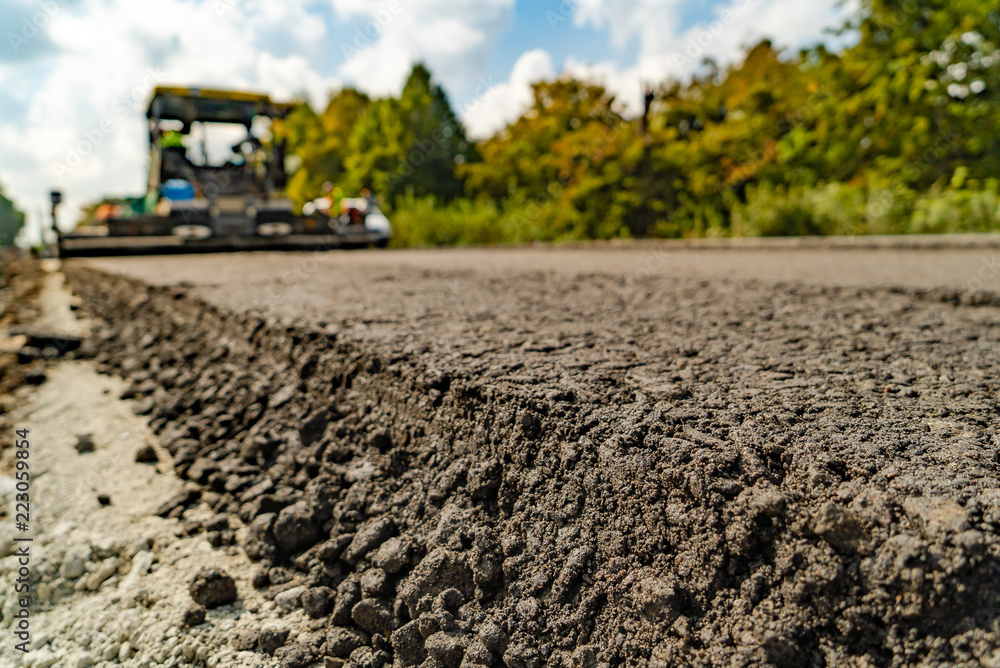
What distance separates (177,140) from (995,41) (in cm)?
1405

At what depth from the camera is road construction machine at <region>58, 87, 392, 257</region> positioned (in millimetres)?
8820

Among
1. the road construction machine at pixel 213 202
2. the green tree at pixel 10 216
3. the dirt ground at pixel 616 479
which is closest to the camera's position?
the dirt ground at pixel 616 479

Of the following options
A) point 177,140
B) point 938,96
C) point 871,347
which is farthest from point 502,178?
→ point 871,347

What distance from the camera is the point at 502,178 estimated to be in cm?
2016

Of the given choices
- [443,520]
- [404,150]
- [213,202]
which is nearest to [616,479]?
[443,520]

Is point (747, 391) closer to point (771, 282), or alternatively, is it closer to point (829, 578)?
point (829, 578)

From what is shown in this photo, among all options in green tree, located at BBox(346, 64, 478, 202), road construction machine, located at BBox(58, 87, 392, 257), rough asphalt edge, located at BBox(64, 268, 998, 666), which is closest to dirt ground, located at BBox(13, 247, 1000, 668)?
rough asphalt edge, located at BBox(64, 268, 998, 666)

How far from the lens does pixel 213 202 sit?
9953mm

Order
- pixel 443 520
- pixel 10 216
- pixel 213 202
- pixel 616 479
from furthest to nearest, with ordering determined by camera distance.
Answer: pixel 10 216 → pixel 213 202 → pixel 443 520 → pixel 616 479

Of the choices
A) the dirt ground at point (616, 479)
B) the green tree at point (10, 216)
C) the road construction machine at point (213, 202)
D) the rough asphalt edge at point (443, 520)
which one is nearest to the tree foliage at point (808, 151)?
the road construction machine at point (213, 202)

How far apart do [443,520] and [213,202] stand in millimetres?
10146

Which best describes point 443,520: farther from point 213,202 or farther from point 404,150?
point 404,150

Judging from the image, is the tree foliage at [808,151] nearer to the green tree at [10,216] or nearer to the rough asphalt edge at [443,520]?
the rough asphalt edge at [443,520]

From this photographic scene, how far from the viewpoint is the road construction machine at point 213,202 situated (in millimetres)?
8820
